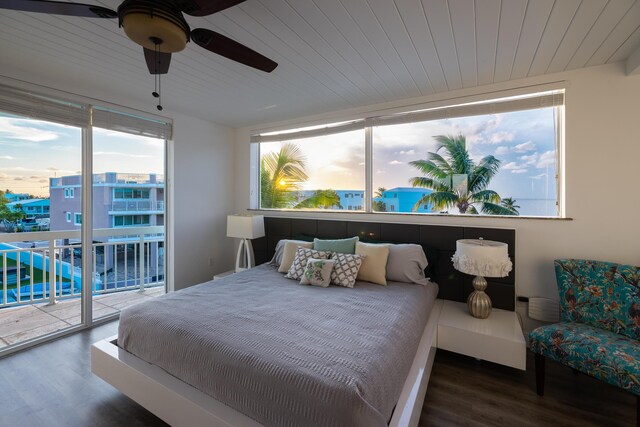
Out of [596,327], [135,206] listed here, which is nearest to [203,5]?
[596,327]

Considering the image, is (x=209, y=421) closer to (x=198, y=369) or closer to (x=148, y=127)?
(x=198, y=369)

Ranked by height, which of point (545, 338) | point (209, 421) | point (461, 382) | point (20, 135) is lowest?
point (461, 382)

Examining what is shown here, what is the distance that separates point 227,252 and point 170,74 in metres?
2.69

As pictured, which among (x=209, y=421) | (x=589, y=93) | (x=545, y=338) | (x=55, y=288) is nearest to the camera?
(x=209, y=421)

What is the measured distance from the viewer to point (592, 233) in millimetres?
2396

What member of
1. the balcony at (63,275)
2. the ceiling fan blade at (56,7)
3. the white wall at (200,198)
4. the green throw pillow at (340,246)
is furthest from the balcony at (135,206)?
the ceiling fan blade at (56,7)

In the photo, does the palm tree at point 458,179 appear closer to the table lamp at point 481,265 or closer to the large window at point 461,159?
the large window at point 461,159

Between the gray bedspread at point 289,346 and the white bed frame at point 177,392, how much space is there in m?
0.04

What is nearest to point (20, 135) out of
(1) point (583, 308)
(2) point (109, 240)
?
(2) point (109, 240)

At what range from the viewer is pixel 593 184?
2.38m

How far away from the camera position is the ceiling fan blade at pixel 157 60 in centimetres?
165

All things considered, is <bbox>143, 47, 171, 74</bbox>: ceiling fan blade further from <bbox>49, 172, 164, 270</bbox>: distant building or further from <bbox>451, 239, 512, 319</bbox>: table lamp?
<bbox>451, 239, 512, 319</bbox>: table lamp

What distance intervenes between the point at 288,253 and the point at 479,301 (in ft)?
6.00

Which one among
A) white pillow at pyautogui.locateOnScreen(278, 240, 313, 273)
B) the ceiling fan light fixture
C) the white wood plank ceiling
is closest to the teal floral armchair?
the white wood plank ceiling
